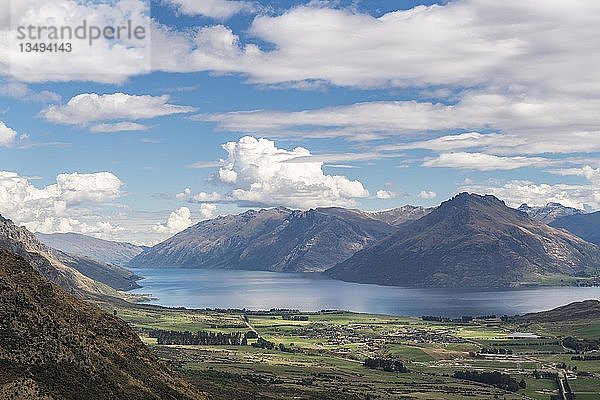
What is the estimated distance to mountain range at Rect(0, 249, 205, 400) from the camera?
328 ft

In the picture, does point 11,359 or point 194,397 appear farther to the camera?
point 194,397

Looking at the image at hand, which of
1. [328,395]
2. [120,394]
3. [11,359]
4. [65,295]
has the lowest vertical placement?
[328,395]

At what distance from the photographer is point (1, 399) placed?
9131 centimetres

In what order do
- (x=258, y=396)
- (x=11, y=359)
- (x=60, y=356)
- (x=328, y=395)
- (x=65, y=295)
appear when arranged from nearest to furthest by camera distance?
(x=11, y=359) < (x=60, y=356) < (x=65, y=295) < (x=258, y=396) < (x=328, y=395)

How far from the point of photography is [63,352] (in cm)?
10981

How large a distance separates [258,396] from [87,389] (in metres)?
78.5

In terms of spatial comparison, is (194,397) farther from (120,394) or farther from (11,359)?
(11,359)

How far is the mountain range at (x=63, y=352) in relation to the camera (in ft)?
328

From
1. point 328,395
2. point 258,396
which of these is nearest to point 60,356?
point 258,396

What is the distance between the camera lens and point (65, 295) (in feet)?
452


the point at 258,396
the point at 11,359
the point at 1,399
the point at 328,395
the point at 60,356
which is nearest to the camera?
the point at 1,399

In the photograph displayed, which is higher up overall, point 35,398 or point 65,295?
point 65,295

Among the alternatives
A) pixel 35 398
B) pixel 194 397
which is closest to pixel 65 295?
pixel 194 397

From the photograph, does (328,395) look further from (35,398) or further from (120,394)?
(35,398)
